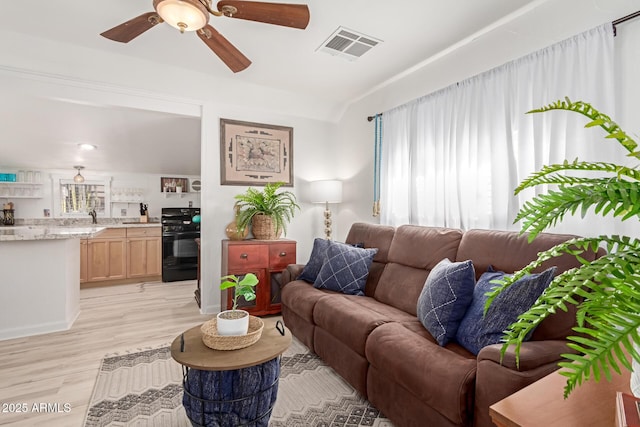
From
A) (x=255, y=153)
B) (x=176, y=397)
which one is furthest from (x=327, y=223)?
(x=176, y=397)

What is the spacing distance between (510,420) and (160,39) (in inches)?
129

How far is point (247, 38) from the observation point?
265 centimetres

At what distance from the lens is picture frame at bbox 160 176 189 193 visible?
19.9 ft

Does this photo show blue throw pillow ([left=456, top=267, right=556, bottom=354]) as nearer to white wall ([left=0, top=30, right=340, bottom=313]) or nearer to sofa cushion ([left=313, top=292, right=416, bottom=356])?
sofa cushion ([left=313, top=292, right=416, bottom=356])

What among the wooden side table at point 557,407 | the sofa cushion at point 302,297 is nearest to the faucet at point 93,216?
the sofa cushion at point 302,297

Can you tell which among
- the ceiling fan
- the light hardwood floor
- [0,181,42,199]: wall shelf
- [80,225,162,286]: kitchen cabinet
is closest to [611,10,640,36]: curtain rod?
the ceiling fan

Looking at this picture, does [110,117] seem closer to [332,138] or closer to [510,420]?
[332,138]

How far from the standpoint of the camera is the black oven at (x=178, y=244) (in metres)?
5.17

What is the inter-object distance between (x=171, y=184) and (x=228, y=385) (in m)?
5.40

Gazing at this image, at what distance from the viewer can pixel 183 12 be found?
163 cm

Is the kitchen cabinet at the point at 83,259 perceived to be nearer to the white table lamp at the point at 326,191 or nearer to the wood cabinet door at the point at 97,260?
the wood cabinet door at the point at 97,260

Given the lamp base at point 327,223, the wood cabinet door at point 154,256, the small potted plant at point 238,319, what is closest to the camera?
the small potted plant at point 238,319

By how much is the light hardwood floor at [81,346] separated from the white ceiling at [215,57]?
6.93 feet

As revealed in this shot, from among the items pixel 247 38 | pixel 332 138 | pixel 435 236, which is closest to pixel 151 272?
pixel 332 138
